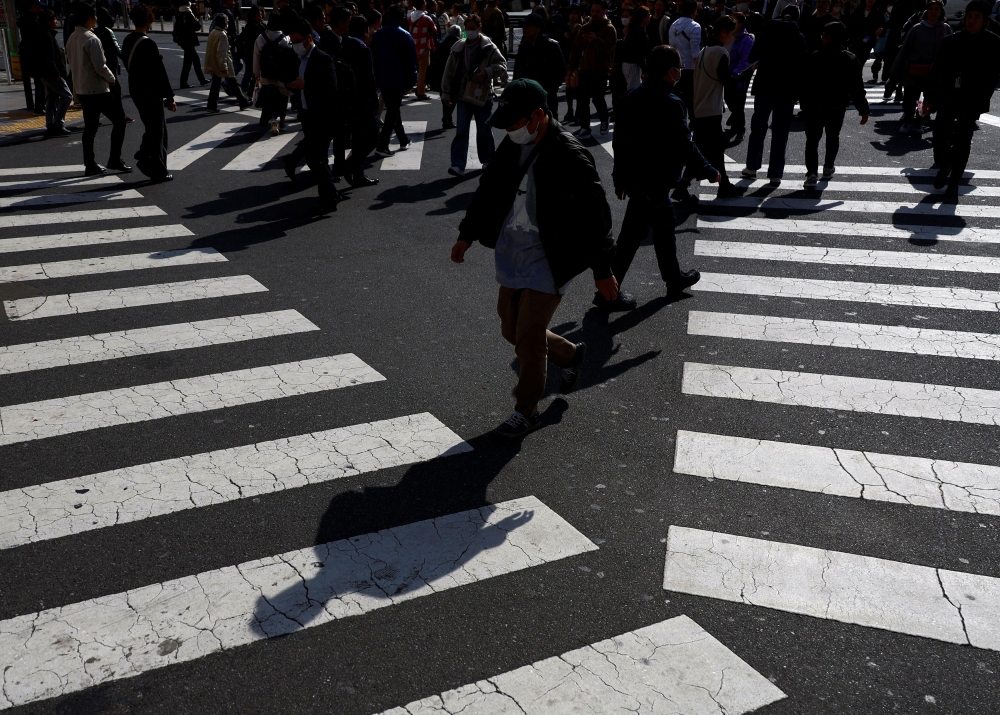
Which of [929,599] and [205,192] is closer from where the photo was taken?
[929,599]

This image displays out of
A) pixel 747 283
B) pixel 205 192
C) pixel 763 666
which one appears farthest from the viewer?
pixel 205 192

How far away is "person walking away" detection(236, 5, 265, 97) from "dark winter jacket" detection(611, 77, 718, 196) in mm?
10556

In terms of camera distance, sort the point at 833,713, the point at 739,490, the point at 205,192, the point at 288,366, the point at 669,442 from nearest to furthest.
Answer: the point at 833,713 → the point at 739,490 → the point at 669,442 → the point at 288,366 → the point at 205,192

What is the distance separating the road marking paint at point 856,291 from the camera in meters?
7.77

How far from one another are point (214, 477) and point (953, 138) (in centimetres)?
966

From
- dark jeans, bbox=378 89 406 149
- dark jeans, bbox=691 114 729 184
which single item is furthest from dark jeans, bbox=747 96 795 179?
dark jeans, bbox=378 89 406 149

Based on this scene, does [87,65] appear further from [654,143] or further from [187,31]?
[187,31]

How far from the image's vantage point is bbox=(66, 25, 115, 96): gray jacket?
12.1 meters

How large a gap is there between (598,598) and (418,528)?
97cm

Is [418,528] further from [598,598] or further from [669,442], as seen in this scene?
[669,442]

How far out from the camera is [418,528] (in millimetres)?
4426

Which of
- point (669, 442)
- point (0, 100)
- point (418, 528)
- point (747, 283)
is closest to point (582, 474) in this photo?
point (669, 442)

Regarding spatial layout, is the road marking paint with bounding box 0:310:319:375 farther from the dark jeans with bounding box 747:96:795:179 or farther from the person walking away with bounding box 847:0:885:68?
the person walking away with bounding box 847:0:885:68

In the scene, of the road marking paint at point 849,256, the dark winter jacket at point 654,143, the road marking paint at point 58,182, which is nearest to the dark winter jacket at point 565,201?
the dark winter jacket at point 654,143
